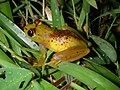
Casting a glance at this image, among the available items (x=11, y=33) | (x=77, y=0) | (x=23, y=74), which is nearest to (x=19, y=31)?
(x=11, y=33)

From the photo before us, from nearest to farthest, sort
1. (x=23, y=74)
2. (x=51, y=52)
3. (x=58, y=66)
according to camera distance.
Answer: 1. (x=23, y=74)
2. (x=58, y=66)
3. (x=51, y=52)

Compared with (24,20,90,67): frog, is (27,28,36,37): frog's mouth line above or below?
above

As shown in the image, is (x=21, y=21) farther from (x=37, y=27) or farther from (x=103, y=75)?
(x=103, y=75)

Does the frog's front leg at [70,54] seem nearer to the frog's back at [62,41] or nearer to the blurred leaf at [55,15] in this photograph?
the frog's back at [62,41]

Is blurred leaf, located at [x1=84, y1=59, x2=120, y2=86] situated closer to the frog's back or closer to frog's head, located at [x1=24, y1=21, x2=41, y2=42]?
the frog's back

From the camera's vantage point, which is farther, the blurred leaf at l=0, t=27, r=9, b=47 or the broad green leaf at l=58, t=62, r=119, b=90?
the blurred leaf at l=0, t=27, r=9, b=47

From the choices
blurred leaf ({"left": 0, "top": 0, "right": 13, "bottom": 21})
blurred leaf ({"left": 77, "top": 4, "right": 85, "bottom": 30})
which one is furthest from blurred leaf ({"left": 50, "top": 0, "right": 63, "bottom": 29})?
blurred leaf ({"left": 0, "top": 0, "right": 13, "bottom": 21})
